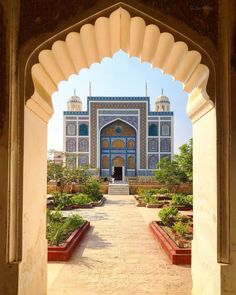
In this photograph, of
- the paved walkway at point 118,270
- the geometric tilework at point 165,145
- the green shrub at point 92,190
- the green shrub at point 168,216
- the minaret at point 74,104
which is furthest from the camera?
the minaret at point 74,104

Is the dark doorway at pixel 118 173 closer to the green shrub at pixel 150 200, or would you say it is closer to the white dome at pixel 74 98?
the white dome at pixel 74 98

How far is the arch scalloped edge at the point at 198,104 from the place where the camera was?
2.76m

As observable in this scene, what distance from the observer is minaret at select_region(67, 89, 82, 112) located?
32.7m

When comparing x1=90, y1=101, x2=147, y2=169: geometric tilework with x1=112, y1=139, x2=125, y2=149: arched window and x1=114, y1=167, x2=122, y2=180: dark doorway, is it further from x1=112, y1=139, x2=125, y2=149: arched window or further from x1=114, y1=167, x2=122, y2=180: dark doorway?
x1=114, y1=167, x2=122, y2=180: dark doorway

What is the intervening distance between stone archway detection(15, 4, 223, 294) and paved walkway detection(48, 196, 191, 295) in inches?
35.5

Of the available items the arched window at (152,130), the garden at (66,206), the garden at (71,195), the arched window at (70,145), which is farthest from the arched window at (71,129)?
the garden at (71,195)

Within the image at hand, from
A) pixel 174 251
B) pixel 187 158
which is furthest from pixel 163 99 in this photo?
pixel 174 251

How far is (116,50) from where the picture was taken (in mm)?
3541

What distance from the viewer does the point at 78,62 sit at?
10.9 feet

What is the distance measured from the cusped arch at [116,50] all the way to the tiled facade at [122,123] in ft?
82.0

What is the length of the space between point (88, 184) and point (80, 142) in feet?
39.3

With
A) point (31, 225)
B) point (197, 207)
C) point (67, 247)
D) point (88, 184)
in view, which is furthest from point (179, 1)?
point (88, 184)

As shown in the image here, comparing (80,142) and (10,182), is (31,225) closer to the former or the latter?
(10,182)

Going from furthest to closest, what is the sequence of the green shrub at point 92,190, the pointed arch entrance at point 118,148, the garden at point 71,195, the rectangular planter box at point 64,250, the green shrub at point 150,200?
the pointed arch entrance at point 118,148 → the green shrub at point 92,190 → the green shrub at point 150,200 → the garden at point 71,195 → the rectangular planter box at point 64,250
